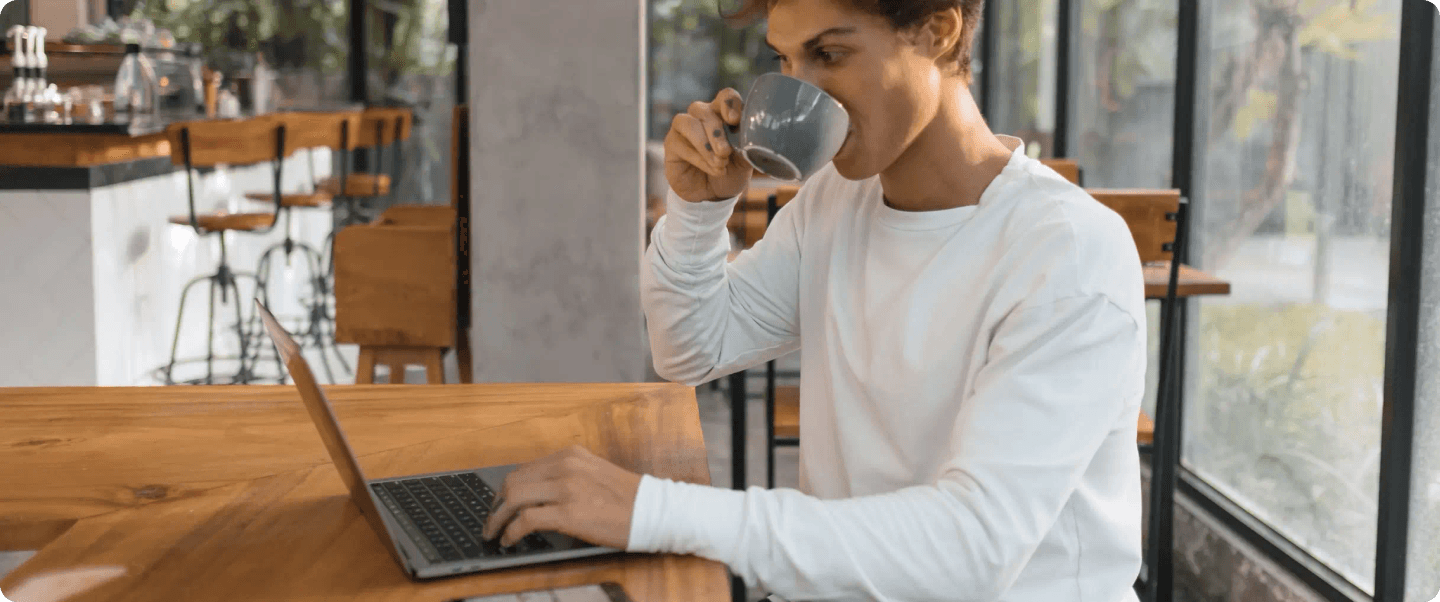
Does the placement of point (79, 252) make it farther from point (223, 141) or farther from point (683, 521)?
point (683, 521)

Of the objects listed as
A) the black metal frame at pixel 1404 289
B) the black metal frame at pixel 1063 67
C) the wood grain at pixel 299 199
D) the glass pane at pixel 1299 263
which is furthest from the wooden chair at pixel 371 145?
the black metal frame at pixel 1404 289

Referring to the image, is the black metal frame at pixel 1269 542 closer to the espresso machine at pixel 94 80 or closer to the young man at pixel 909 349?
the young man at pixel 909 349

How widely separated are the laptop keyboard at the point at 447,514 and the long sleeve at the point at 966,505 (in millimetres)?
101

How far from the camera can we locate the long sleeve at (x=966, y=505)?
904mm

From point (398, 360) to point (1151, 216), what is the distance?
1480 mm

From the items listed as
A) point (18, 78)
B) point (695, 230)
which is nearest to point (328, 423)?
point (695, 230)

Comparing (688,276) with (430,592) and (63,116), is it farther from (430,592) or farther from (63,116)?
(63,116)

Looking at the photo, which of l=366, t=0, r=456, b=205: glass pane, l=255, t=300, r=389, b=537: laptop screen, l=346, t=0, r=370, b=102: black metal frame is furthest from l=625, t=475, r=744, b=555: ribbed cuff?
l=346, t=0, r=370, b=102: black metal frame

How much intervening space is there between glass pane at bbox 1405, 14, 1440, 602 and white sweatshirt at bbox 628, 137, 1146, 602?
3.73 ft

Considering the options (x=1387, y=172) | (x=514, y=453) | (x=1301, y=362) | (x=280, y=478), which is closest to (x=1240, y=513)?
(x=1301, y=362)

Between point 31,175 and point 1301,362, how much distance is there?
140 inches

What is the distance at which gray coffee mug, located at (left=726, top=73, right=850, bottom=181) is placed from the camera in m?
1.04

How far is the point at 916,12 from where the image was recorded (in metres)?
1.08

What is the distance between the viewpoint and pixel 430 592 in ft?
2.69
